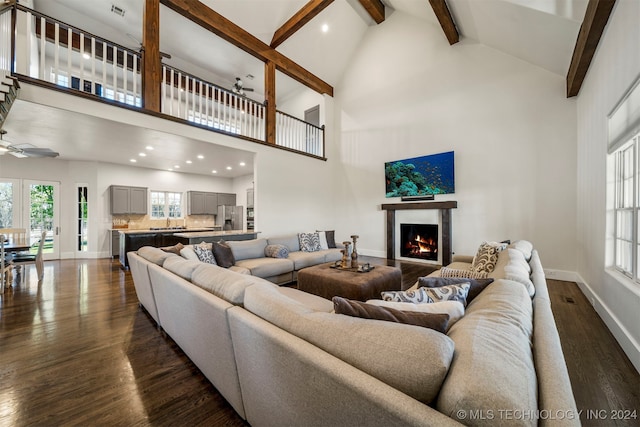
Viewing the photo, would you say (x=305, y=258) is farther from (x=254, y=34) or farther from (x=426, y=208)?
(x=254, y=34)

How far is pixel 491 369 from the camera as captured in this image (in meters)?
0.69

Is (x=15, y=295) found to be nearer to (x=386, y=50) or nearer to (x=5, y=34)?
(x=5, y=34)

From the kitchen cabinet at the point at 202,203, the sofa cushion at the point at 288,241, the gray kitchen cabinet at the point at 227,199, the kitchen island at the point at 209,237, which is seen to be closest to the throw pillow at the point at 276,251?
the sofa cushion at the point at 288,241

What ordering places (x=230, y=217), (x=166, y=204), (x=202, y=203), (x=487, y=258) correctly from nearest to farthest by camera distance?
1. (x=487, y=258)
2. (x=166, y=204)
3. (x=202, y=203)
4. (x=230, y=217)

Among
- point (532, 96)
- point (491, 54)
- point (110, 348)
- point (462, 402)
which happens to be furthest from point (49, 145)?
point (532, 96)

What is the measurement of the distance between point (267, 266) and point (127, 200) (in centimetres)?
587

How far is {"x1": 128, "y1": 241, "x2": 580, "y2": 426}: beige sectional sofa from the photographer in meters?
0.63

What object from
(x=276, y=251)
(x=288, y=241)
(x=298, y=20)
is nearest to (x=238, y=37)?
(x=298, y=20)

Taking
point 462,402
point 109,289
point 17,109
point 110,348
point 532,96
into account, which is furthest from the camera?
point 532,96

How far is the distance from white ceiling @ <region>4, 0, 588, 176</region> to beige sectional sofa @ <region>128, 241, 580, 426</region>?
3.78 m

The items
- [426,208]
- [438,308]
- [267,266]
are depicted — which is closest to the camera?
[438,308]

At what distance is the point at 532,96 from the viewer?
174 inches

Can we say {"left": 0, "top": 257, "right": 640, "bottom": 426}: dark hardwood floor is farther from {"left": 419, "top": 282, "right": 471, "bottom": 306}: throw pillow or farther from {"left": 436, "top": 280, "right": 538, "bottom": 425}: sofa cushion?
{"left": 436, "top": 280, "right": 538, "bottom": 425}: sofa cushion

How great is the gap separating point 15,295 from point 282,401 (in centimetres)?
479
